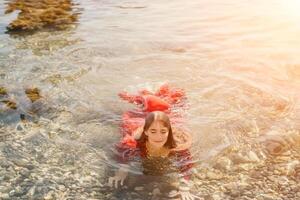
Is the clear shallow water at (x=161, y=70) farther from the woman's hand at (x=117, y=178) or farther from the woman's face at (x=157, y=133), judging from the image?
the woman's face at (x=157, y=133)

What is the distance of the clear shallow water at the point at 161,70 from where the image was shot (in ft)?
25.7

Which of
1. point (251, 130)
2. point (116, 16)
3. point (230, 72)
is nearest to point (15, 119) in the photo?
point (251, 130)

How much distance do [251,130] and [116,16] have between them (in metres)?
9.77

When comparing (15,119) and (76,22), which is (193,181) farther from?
(76,22)

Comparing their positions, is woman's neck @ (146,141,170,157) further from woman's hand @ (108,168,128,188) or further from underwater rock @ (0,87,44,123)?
underwater rock @ (0,87,44,123)

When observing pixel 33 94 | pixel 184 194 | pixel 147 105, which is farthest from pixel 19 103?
pixel 184 194

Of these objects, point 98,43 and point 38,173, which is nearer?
point 38,173

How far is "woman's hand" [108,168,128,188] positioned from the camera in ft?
20.6

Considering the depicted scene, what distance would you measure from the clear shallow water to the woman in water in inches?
16.5

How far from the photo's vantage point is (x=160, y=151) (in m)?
6.62

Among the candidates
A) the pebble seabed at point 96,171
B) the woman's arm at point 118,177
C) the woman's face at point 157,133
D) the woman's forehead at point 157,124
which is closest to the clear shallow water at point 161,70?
the pebble seabed at point 96,171

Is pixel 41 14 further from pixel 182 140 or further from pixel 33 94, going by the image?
pixel 182 140

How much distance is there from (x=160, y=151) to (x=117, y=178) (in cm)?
80

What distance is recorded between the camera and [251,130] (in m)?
7.86
